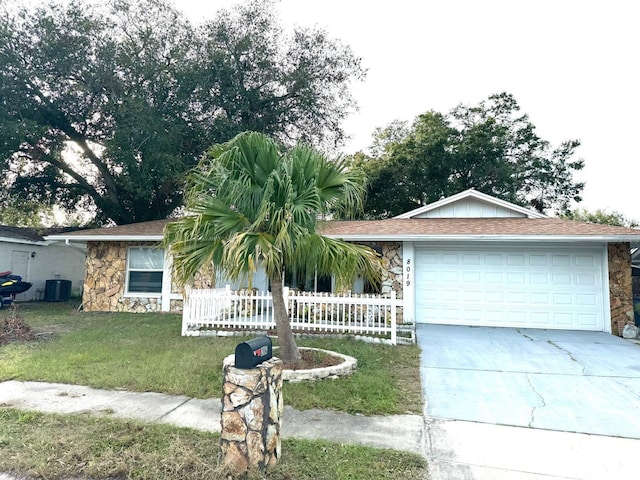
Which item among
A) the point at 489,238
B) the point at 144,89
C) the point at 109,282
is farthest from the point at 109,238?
the point at 489,238

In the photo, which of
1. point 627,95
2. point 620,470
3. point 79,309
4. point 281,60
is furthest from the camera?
point 281,60

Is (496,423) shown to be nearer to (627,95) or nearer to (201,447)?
(201,447)

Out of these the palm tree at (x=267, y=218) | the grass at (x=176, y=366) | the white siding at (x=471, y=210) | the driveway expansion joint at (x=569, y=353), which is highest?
the white siding at (x=471, y=210)

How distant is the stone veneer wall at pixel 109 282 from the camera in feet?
39.9

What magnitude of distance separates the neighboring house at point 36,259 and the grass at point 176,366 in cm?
732

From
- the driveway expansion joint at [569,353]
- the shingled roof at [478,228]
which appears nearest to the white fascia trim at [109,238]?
the shingled roof at [478,228]

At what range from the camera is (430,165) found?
66.7 ft

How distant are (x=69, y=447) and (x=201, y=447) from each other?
1.10 m

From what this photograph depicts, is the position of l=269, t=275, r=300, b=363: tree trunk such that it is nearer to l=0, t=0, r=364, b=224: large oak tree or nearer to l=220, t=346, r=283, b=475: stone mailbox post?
l=220, t=346, r=283, b=475: stone mailbox post

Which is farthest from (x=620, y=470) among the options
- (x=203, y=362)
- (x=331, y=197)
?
(x=203, y=362)

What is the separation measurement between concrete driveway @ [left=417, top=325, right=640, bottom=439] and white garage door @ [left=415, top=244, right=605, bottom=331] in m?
1.05

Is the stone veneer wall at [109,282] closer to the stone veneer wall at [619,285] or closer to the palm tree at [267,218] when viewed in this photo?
the palm tree at [267,218]

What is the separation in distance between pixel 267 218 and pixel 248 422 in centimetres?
303

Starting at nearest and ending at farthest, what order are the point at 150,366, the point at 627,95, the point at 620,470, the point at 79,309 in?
the point at 620,470 < the point at 150,366 < the point at 79,309 < the point at 627,95
